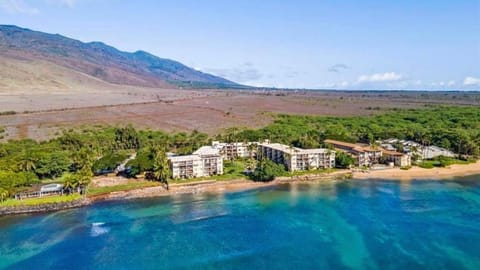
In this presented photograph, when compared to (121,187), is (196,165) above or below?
above

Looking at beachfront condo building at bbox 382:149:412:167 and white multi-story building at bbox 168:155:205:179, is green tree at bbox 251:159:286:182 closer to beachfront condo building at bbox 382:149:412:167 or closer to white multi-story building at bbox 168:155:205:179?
white multi-story building at bbox 168:155:205:179

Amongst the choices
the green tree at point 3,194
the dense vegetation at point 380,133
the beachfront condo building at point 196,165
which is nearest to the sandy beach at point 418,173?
the dense vegetation at point 380,133

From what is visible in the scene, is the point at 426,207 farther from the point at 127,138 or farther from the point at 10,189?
the point at 127,138

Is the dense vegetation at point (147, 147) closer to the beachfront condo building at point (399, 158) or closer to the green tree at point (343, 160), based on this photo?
the green tree at point (343, 160)

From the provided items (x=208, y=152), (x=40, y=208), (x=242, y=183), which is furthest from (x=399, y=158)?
(x=40, y=208)

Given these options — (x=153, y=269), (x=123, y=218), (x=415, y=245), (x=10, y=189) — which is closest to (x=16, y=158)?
(x=10, y=189)

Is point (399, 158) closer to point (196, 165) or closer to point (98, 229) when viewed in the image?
point (196, 165)
